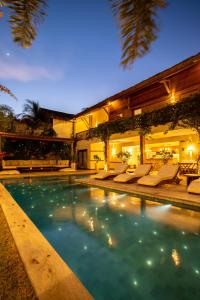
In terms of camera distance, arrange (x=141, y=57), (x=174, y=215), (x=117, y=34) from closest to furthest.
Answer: (x=117, y=34) → (x=141, y=57) → (x=174, y=215)

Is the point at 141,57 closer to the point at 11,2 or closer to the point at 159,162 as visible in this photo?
the point at 11,2

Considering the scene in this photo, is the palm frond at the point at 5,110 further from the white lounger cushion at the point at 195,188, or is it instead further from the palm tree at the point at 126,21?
the white lounger cushion at the point at 195,188

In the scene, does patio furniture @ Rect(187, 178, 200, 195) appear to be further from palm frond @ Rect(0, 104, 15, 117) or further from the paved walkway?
palm frond @ Rect(0, 104, 15, 117)

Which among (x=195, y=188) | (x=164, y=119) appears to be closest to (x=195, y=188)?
(x=195, y=188)

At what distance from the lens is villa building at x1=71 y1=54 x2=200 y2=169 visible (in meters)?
11.6

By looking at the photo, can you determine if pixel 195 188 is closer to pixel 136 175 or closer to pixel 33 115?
pixel 136 175

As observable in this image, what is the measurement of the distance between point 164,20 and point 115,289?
11.7 feet

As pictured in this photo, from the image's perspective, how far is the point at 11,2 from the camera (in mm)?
2840

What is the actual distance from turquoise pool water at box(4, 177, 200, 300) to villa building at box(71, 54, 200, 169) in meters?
6.72

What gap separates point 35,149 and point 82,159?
504 cm

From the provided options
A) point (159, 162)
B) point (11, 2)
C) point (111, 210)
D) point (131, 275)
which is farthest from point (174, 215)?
point (159, 162)

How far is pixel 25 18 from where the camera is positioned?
10.3 feet

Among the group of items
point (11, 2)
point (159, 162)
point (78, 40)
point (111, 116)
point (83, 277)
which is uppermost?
point (111, 116)

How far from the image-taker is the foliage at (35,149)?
18.5 meters
